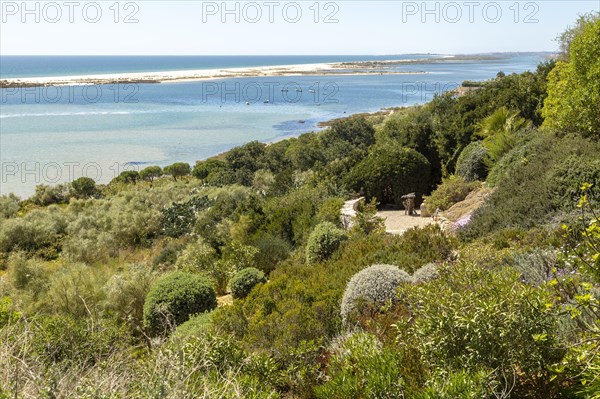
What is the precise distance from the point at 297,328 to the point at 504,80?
2112cm

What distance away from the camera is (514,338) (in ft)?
12.7

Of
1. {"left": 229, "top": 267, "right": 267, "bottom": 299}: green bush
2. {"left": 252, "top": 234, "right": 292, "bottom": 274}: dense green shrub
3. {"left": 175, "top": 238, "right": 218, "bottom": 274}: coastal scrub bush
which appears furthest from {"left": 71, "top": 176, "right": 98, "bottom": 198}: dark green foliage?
{"left": 229, "top": 267, "right": 267, "bottom": 299}: green bush

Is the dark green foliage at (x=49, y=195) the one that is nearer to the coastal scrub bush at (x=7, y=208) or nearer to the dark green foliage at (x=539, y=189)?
the coastal scrub bush at (x=7, y=208)

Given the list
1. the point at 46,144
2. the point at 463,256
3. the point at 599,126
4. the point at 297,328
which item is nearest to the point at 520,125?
the point at 599,126

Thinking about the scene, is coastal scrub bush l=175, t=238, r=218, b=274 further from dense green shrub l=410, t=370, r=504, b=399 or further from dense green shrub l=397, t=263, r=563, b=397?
dense green shrub l=410, t=370, r=504, b=399

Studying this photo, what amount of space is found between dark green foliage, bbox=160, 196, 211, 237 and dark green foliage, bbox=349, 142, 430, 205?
18.9 feet

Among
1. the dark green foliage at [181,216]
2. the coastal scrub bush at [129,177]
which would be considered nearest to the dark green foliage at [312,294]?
the dark green foliage at [181,216]

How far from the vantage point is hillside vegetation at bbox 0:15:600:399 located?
3887mm

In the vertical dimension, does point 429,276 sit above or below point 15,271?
above

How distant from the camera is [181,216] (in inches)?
701

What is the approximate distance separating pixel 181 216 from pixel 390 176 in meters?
7.46

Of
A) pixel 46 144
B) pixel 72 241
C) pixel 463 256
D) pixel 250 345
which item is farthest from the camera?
pixel 46 144

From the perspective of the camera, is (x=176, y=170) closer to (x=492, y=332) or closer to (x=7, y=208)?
(x=7, y=208)

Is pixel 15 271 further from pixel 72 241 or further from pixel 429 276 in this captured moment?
pixel 429 276
